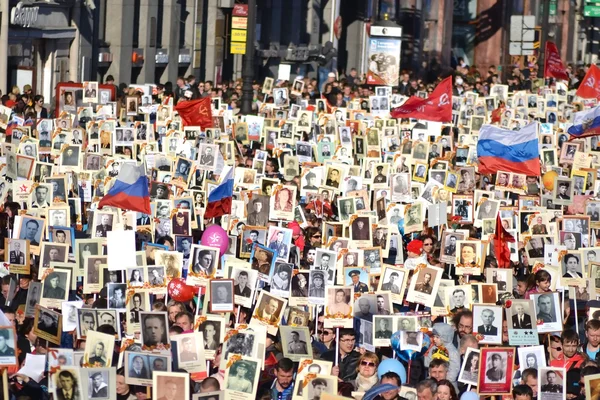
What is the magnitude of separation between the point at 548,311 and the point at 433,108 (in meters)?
13.5

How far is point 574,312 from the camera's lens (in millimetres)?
16078

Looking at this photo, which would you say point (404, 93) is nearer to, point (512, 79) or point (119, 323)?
point (512, 79)

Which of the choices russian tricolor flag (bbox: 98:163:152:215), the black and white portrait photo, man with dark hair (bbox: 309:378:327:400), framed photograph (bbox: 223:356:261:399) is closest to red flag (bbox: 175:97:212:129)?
russian tricolor flag (bbox: 98:163:152:215)

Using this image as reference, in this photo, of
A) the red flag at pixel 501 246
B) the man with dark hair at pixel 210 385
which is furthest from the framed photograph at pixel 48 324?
the red flag at pixel 501 246

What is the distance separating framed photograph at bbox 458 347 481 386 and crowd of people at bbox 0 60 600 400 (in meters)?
0.02

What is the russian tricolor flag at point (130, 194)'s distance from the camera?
59.2ft

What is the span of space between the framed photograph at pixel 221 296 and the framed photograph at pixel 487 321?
7.20 ft

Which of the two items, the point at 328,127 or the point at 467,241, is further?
the point at 328,127

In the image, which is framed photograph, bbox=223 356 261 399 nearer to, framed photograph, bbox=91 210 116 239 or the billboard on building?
framed photograph, bbox=91 210 116 239

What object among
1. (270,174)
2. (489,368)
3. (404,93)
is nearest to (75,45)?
(404,93)

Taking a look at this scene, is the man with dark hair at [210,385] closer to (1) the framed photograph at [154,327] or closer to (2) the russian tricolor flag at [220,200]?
(1) the framed photograph at [154,327]

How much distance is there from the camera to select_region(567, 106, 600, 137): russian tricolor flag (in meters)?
25.6

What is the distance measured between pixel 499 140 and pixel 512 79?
23.7m

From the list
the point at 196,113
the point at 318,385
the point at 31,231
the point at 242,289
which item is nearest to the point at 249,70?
the point at 196,113
